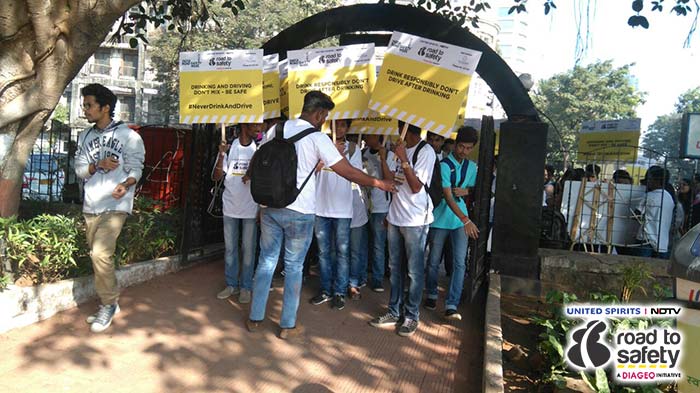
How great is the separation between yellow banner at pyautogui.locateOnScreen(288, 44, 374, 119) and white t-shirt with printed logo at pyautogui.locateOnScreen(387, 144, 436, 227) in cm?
83

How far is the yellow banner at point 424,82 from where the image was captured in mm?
4590

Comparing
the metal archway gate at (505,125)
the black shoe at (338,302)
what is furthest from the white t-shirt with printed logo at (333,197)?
the metal archway gate at (505,125)

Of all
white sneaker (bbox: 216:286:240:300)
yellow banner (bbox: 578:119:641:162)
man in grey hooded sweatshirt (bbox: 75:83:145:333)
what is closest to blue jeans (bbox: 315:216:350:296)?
white sneaker (bbox: 216:286:240:300)

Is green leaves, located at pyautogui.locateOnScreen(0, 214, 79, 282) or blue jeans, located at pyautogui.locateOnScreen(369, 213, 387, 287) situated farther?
blue jeans, located at pyautogui.locateOnScreen(369, 213, 387, 287)

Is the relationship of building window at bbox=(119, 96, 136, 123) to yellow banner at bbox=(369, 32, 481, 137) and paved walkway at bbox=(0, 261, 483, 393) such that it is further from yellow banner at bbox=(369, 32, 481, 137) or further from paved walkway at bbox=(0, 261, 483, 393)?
yellow banner at bbox=(369, 32, 481, 137)

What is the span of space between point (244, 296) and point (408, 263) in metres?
1.73

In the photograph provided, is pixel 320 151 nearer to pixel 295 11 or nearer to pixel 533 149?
pixel 533 149

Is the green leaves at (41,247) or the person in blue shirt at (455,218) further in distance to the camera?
the person in blue shirt at (455,218)

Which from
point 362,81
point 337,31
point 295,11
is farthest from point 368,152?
point 295,11

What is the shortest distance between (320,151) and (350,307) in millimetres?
1994

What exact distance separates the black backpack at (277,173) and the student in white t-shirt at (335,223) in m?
1.11

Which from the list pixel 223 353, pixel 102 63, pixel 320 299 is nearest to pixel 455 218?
pixel 320 299

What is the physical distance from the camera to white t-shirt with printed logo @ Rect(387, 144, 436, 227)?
4.62 meters

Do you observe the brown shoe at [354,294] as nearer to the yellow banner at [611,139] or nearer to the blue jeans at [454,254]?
the blue jeans at [454,254]
